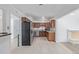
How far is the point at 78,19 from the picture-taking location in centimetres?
1081

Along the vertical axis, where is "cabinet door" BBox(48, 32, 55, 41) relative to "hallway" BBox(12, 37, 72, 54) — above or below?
above

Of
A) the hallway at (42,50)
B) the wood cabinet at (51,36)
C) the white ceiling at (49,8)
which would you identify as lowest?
the hallway at (42,50)

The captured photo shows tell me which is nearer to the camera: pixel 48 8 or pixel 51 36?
pixel 48 8

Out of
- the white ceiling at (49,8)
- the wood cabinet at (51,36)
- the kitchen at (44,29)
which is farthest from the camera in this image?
the kitchen at (44,29)

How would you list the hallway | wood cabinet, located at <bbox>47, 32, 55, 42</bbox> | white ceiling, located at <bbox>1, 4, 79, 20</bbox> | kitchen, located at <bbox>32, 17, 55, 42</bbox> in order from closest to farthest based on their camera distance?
white ceiling, located at <bbox>1, 4, 79, 20</bbox> < the hallway < wood cabinet, located at <bbox>47, 32, 55, 42</bbox> < kitchen, located at <bbox>32, 17, 55, 42</bbox>

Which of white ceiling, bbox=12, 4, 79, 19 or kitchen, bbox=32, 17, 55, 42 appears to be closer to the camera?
white ceiling, bbox=12, 4, 79, 19

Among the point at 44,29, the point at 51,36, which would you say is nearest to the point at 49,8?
the point at 51,36

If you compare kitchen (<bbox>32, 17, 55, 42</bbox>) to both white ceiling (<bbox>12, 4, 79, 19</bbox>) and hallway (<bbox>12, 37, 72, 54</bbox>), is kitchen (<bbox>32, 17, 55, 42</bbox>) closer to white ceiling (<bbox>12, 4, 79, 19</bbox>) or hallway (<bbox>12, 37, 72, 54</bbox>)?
hallway (<bbox>12, 37, 72, 54</bbox>)

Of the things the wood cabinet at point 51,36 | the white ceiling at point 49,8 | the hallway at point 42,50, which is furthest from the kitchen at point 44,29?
the white ceiling at point 49,8

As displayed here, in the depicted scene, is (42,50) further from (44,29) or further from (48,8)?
(44,29)

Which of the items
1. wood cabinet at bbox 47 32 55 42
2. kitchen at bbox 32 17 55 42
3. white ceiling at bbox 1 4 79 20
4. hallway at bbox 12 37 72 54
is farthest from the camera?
kitchen at bbox 32 17 55 42

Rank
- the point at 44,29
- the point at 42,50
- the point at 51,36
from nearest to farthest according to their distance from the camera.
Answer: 1. the point at 42,50
2. the point at 51,36
3. the point at 44,29

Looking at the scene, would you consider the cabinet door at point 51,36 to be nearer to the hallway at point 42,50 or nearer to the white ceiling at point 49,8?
the hallway at point 42,50

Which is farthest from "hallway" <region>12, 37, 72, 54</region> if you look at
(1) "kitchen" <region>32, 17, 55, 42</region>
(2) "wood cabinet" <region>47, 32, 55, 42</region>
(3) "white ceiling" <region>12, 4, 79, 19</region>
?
(1) "kitchen" <region>32, 17, 55, 42</region>
